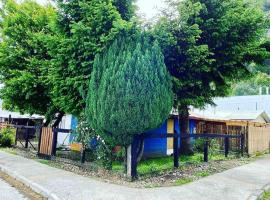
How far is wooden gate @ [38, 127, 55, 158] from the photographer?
35.3 ft

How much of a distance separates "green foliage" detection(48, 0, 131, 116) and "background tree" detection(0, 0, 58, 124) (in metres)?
2.13

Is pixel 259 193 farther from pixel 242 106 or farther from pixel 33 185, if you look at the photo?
pixel 242 106

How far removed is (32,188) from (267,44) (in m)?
9.90

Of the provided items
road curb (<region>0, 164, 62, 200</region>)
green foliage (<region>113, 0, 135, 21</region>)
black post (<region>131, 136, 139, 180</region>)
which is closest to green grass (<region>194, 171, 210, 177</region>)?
black post (<region>131, 136, 139, 180</region>)

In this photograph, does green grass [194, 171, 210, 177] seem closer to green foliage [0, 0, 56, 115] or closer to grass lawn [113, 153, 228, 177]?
grass lawn [113, 153, 228, 177]

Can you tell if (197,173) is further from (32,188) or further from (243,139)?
(243,139)

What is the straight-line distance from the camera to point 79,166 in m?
9.23

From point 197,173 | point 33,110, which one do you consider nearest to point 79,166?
point 197,173

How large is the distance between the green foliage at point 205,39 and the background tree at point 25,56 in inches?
227

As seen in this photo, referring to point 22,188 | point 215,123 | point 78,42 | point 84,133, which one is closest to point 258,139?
point 215,123

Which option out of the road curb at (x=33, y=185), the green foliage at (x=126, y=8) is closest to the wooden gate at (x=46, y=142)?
the road curb at (x=33, y=185)

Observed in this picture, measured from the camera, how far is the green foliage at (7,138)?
14.7m

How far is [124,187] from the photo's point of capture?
21.8 ft

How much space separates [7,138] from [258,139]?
14868mm
